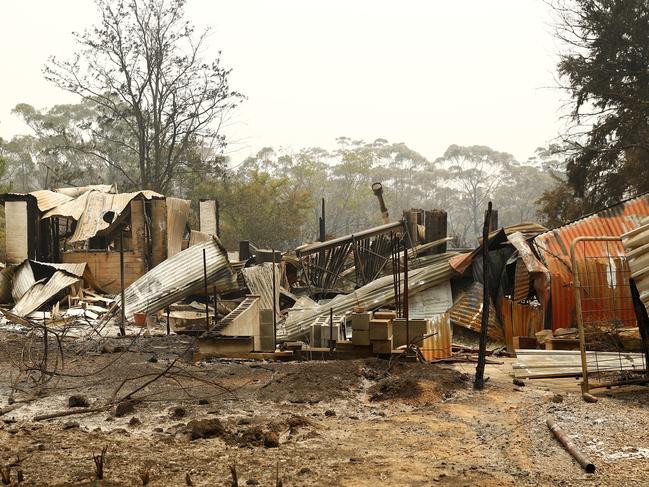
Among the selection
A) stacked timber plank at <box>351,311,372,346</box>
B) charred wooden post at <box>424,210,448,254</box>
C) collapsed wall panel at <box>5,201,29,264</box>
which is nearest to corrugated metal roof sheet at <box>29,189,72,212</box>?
collapsed wall panel at <box>5,201,29,264</box>

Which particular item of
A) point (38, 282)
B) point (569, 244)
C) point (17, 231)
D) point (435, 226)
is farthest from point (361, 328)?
point (17, 231)

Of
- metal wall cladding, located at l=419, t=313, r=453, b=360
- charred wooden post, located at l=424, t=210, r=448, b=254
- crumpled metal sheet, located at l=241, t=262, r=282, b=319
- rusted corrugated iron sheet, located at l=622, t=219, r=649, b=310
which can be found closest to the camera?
rusted corrugated iron sheet, located at l=622, t=219, r=649, b=310

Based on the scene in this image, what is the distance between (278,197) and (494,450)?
114 ft

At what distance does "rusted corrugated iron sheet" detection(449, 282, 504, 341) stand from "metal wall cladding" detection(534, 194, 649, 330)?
1.07m

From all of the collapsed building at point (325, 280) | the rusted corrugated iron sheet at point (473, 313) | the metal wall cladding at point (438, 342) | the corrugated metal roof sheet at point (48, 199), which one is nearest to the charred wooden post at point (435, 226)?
the collapsed building at point (325, 280)

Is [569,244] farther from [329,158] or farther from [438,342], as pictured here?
[329,158]

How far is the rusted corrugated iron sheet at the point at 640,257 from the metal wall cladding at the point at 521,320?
4952 millimetres

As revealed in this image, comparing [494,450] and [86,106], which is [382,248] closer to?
[494,450]

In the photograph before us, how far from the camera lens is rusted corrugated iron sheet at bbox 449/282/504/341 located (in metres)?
12.6

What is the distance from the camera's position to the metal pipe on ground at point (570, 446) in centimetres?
510

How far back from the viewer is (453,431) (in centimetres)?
642

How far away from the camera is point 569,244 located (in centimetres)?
1289

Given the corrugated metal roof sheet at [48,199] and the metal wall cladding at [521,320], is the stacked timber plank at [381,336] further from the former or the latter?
the corrugated metal roof sheet at [48,199]

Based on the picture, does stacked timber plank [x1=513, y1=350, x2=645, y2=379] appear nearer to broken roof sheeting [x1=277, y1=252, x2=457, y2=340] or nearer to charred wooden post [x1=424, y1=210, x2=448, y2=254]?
broken roof sheeting [x1=277, y1=252, x2=457, y2=340]
